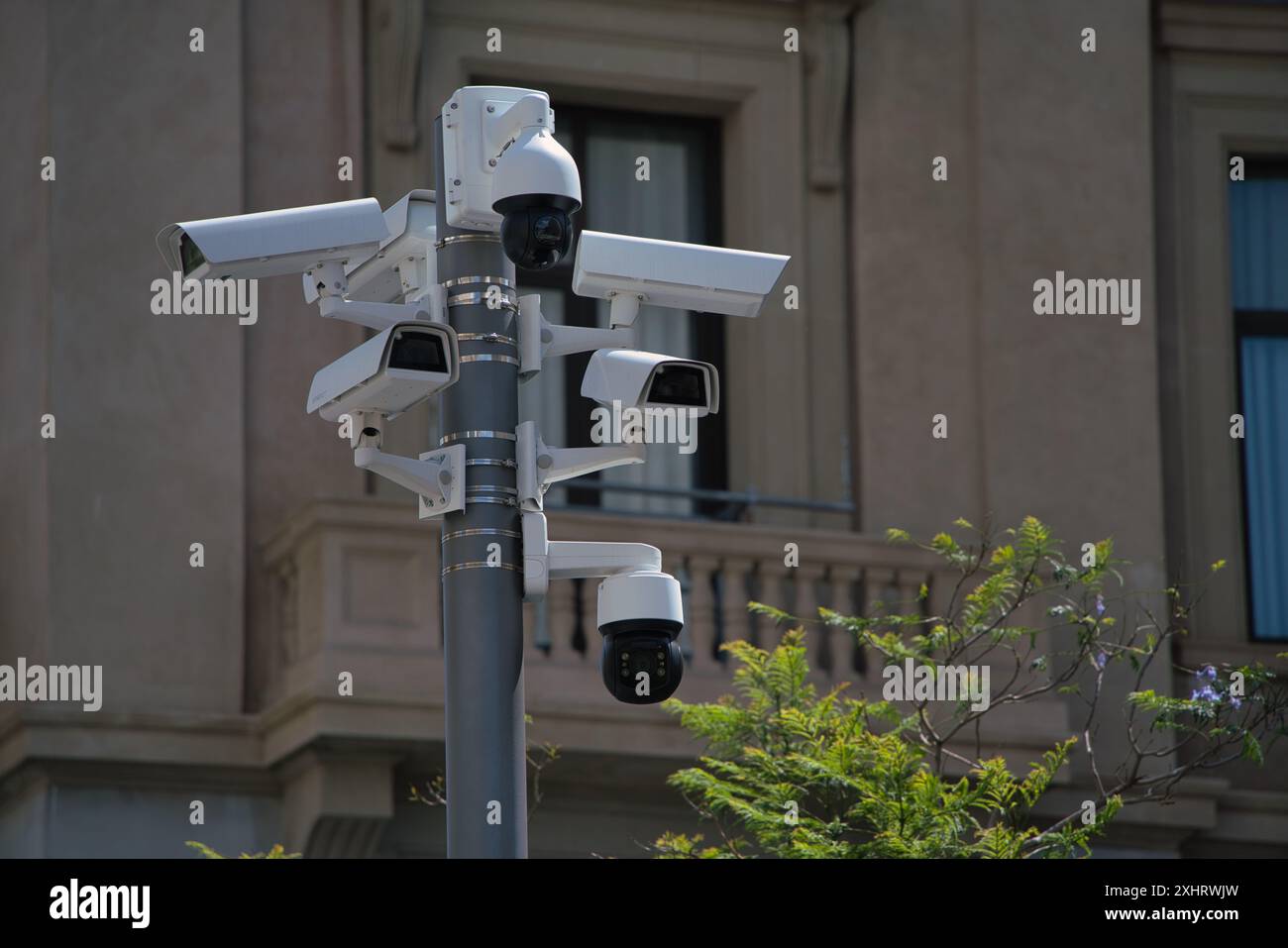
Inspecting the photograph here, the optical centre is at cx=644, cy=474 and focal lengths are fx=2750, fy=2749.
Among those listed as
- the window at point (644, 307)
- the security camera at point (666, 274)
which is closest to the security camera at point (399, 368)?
the security camera at point (666, 274)

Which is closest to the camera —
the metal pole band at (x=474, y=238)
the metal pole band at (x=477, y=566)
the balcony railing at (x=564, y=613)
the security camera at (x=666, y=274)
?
the metal pole band at (x=477, y=566)

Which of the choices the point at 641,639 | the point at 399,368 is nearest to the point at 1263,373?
the point at 641,639

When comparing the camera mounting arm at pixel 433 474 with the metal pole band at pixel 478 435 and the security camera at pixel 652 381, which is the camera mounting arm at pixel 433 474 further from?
the security camera at pixel 652 381

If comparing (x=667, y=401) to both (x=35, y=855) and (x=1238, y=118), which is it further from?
(x=1238, y=118)

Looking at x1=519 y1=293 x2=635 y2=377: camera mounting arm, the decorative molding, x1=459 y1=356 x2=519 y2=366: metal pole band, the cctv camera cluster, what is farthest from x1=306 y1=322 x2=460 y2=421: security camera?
the decorative molding

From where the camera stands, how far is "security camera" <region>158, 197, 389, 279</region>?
31.6 feet

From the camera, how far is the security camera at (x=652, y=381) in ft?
32.0

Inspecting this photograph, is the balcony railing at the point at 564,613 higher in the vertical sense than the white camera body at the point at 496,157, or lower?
lower

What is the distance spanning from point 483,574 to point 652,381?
946 millimetres

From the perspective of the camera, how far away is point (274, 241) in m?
9.78

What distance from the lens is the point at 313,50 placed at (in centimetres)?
1806

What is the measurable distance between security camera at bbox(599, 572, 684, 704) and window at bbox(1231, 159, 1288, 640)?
10.7m

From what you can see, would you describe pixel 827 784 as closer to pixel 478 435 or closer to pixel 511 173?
pixel 478 435
